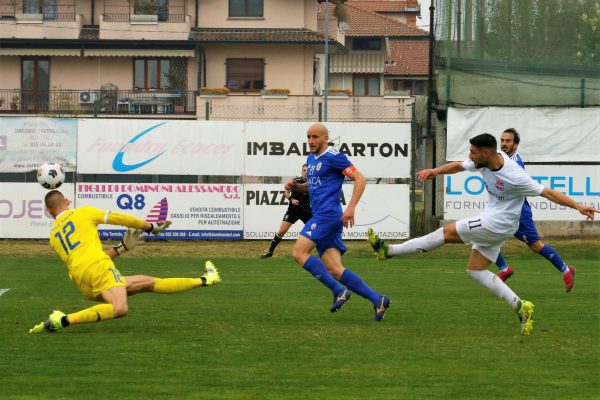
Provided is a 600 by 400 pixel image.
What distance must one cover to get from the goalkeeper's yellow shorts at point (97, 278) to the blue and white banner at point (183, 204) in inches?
610

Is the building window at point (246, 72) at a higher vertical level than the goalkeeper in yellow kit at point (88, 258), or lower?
higher

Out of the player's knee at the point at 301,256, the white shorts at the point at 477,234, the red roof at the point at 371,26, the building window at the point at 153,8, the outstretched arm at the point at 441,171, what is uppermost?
the red roof at the point at 371,26

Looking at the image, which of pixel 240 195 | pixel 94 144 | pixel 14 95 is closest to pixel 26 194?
pixel 94 144

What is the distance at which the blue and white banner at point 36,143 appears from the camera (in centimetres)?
2670

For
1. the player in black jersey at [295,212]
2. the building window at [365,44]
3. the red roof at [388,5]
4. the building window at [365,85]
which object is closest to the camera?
the player in black jersey at [295,212]

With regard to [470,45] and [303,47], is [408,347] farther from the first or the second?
[303,47]

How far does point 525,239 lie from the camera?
15.9m

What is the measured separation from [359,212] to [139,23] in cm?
2901

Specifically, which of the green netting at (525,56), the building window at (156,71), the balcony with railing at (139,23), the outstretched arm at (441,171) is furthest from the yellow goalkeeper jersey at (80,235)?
the balcony with railing at (139,23)

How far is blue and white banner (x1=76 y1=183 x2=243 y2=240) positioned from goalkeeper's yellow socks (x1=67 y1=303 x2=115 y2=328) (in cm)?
1577

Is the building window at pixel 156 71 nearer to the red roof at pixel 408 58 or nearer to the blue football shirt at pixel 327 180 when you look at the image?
the red roof at pixel 408 58

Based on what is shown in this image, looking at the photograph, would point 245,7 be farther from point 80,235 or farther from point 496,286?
point 80,235

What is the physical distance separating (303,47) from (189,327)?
42587 millimetres

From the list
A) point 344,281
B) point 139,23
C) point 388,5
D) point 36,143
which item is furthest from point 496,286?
point 388,5
